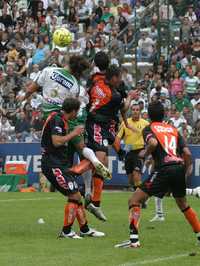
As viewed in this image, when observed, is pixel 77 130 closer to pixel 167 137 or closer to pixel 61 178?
pixel 61 178

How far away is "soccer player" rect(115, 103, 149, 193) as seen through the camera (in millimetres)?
19516

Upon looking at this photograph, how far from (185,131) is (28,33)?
1042cm

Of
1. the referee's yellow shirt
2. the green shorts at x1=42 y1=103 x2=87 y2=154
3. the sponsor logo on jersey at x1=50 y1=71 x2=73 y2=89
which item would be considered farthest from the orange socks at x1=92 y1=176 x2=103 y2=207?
the referee's yellow shirt

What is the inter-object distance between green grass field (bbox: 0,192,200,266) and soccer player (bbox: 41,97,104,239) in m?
0.36

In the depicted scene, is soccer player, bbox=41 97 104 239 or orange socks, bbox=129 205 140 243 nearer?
orange socks, bbox=129 205 140 243

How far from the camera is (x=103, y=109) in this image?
1548cm

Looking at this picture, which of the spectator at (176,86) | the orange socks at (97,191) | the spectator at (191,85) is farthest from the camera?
the spectator at (176,86)

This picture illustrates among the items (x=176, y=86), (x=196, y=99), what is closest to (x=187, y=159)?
(x=196, y=99)

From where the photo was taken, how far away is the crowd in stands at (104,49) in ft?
91.5

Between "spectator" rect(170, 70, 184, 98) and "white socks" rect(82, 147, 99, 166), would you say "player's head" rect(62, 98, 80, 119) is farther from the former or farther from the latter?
"spectator" rect(170, 70, 184, 98)

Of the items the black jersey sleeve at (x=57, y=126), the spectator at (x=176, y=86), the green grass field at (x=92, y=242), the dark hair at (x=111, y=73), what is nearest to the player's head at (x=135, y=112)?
the green grass field at (x=92, y=242)

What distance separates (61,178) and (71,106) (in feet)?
3.14

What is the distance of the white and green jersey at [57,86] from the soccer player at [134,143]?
5291 millimetres

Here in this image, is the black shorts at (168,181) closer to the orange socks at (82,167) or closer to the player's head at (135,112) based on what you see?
the orange socks at (82,167)
